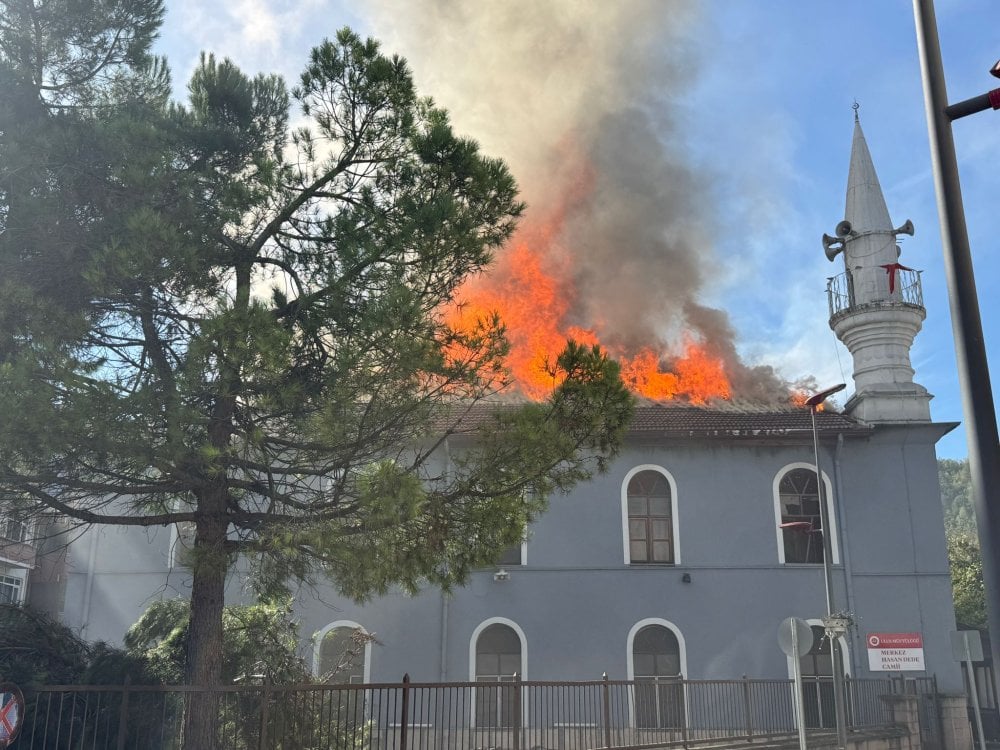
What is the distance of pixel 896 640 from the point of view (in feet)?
69.6

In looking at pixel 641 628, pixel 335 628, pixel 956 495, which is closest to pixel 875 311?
pixel 641 628

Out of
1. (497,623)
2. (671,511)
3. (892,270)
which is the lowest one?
(497,623)

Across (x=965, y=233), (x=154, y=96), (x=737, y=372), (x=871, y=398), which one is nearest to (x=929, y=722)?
(x=871, y=398)

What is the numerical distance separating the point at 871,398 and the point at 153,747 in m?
19.0

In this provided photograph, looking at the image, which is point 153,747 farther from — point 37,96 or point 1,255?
point 37,96

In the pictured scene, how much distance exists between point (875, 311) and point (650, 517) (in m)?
8.39

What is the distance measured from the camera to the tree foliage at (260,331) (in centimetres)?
902

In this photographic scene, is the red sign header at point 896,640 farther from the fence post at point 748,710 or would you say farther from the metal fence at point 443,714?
the fence post at point 748,710

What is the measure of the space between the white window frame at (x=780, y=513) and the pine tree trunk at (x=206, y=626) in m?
15.5

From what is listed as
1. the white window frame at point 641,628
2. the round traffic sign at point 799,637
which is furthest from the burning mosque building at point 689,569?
the round traffic sign at point 799,637

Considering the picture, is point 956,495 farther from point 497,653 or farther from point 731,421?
point 497,653

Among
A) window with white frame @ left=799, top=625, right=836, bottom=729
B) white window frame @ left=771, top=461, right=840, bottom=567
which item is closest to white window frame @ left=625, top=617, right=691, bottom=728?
window with white frame @ left=799, top=625, right=836, bottom=729

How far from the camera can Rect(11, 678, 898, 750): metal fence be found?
1019cm

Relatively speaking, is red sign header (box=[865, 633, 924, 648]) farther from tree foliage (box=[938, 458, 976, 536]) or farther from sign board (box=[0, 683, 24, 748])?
tree foliage (box=[938, 458, 976, 536])
